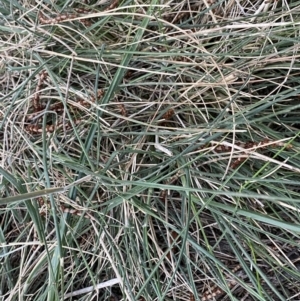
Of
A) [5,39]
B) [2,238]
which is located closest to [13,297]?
[2,238]

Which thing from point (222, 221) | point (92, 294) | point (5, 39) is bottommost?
point (92, 294)

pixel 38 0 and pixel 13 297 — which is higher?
pixel 38 0

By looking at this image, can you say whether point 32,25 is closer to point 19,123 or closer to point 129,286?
point 19,123

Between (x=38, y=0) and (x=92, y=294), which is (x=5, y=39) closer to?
(x=38, y=0)

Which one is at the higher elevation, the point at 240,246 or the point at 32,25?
the point at 32,25

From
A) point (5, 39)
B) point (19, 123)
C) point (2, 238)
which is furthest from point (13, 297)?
point (5, 39)

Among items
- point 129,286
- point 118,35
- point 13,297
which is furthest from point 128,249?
point 118,35
